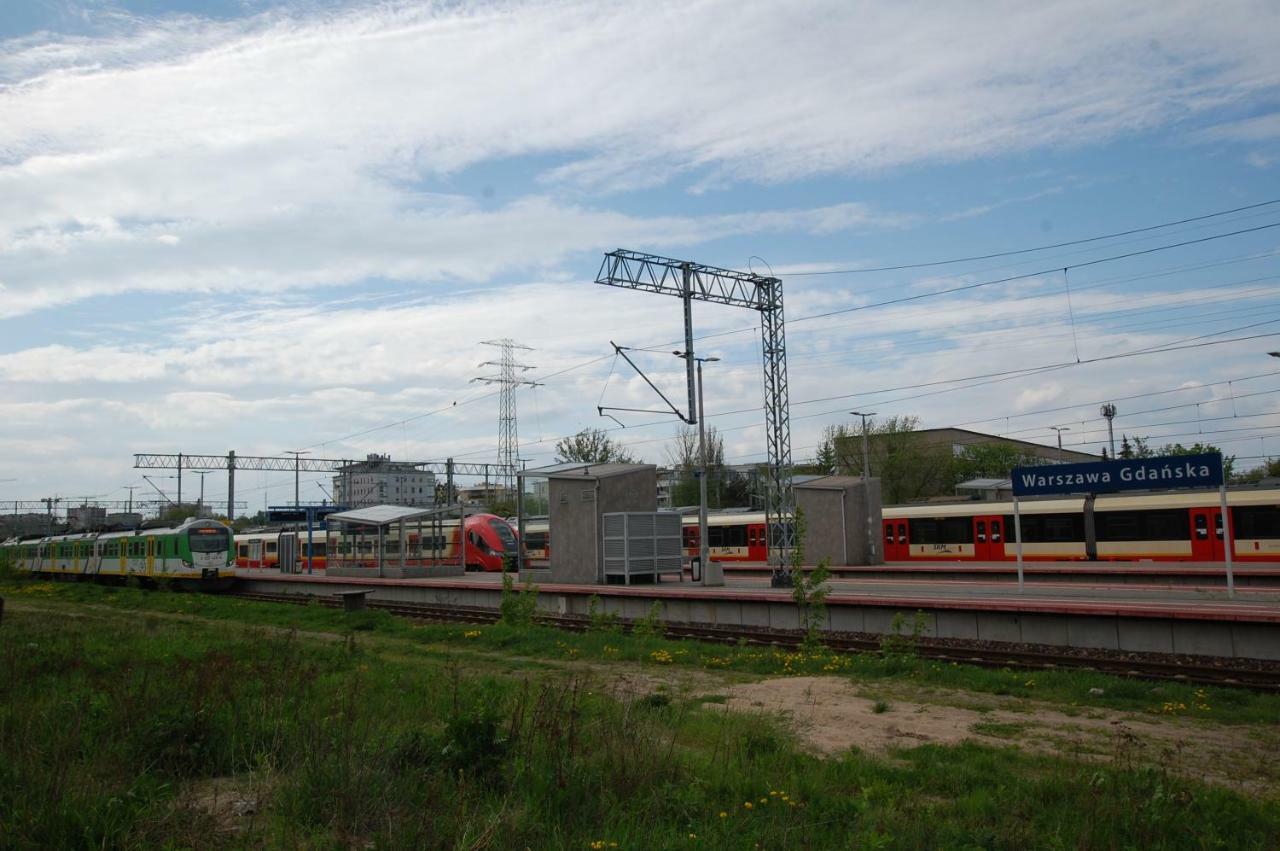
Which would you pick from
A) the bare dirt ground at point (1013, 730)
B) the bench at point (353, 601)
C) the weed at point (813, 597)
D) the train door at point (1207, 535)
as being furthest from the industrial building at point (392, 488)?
the bare dirt ground at point (1013, 730)

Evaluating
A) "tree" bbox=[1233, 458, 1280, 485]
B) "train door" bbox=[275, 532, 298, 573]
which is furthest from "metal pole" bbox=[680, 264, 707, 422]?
"tree" bbox=[1233, 458, 1280, 485]

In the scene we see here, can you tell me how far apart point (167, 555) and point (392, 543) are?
1009cm

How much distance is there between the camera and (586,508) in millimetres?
31984

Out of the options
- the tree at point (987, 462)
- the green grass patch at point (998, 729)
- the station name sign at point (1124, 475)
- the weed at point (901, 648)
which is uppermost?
the tree at point (987, 462)

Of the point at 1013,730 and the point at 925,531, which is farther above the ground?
the point at 925,531

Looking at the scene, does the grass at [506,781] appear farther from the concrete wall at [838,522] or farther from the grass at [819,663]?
the concrete wall at [838,522]

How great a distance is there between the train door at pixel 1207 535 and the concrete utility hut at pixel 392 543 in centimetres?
2530

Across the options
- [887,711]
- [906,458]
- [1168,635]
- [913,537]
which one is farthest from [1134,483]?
[906,458]

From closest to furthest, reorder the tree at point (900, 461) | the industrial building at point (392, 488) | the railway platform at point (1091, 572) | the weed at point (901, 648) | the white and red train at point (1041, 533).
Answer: the weed at point (901, 648)
the railway platform at point (1091, 572)
the white and red train at point (1041, 533)
the tree at point (900, 461)
the industrial building at point (392, 488)

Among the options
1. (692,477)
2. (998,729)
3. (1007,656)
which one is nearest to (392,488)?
(692,477)

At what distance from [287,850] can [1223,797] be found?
6.44m

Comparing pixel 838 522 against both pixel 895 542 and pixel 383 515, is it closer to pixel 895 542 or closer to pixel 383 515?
pixel 895 542

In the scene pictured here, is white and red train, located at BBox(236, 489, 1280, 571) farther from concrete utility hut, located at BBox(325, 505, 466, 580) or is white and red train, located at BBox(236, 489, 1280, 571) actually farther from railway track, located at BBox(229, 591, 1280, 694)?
railway track, located at BBox(229, 591, 1280, 694)

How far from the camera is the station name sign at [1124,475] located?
21.0 meters
